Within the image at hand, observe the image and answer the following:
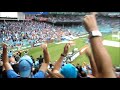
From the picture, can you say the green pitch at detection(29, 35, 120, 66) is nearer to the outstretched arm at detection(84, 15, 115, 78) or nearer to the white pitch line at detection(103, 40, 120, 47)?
the white pitch line at detection(103, 40, 120, 47)

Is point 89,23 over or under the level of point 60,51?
over

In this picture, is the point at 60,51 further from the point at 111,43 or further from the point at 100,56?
the point at 100,56

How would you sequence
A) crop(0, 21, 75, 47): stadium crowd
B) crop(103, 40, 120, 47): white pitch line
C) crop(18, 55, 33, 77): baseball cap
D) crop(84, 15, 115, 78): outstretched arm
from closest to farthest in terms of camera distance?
crop(84, 15, 115, 78): outstretched arm < crop(18, 55, 33, 77): baseball cap < crop(103, 40, 120, 47): white pitch line < crop(0, 21, 75, 47): stadium crowd

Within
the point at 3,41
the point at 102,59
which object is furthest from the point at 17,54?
the point at 102,59

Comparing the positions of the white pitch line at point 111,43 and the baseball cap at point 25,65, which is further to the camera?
the white pitch line at point 111,43

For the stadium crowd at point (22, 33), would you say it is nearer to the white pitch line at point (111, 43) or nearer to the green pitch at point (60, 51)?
the green pitch at point (60, 51)

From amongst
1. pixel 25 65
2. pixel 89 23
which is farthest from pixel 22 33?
pixel 89 23

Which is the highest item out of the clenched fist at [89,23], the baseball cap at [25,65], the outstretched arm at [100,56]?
the clenched fist at [89,23]

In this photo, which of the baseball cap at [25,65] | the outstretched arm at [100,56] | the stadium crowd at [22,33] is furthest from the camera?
the stadium crowd at [22,33]

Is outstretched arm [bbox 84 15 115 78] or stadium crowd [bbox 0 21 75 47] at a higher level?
stadium crowd [bbox 0 21 75 47]

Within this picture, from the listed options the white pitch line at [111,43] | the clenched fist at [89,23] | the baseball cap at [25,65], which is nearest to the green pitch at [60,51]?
the white pitch line at [111,43]

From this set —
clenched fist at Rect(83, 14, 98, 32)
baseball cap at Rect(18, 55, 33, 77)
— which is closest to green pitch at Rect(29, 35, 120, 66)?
baseball cap at Rect(18, 55, 33, 77)
